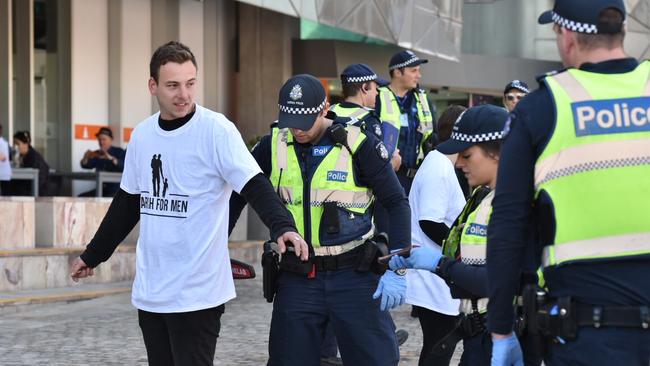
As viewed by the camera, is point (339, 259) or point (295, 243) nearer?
point (295, 243)

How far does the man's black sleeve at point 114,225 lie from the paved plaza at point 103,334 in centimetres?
329

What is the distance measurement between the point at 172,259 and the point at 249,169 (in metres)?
0.49

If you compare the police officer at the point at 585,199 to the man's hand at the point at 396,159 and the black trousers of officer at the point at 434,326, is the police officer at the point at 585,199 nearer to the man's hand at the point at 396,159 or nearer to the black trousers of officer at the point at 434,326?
the black trousers of officer at the point at 434,326

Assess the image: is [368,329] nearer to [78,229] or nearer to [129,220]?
[129,220]

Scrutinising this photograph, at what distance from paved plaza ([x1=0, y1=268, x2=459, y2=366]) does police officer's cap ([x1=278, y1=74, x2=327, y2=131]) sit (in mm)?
3440

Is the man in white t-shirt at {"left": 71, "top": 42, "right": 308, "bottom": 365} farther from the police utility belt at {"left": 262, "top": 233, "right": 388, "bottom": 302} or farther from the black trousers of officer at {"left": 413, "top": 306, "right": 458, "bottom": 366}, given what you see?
the black trousers of officer at {"left": 413, "top": 306, "right": 458, "bottom": 366}

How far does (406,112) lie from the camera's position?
10617 mm

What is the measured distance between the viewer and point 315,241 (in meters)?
5.95

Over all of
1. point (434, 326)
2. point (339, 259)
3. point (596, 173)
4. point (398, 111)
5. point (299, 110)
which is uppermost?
point (398, 111)

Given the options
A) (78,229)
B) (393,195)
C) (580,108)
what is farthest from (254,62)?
(580,108)

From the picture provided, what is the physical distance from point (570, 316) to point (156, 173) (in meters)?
2.38

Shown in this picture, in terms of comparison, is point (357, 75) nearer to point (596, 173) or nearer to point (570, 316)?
point (596, 173)

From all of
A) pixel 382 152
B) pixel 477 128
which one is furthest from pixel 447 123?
pixel 477 128

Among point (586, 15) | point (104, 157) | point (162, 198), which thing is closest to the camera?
point (586, 15)
